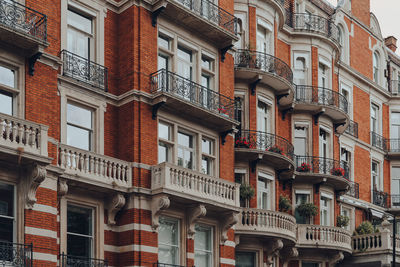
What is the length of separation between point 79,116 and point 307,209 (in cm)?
1338

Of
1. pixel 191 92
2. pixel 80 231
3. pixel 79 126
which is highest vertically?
pixel 191 92

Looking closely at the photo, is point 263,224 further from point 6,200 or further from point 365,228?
point 6,200

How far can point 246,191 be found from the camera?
3047 cm

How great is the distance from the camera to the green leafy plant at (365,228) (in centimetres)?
3772

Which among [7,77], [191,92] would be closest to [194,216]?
[191,92]

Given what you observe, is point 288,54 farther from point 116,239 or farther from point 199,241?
point 116,239

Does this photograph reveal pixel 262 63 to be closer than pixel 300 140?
Yes

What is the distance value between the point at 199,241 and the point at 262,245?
486 cm

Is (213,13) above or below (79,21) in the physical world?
above

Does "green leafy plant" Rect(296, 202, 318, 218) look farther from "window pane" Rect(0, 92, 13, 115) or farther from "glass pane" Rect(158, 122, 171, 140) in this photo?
"window pane" Rect(0, 92, 13, 115)

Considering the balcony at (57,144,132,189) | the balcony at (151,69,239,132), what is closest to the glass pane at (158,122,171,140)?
the balcony at (151,69,239,132)

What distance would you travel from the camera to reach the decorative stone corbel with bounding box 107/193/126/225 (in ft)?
79.5

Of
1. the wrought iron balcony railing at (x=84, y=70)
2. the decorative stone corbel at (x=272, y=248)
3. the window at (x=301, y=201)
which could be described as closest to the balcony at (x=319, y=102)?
the window at (x=301, y=201)

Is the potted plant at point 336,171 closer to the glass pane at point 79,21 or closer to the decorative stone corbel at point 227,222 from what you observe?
the decorative stone corbel at point 227,222
